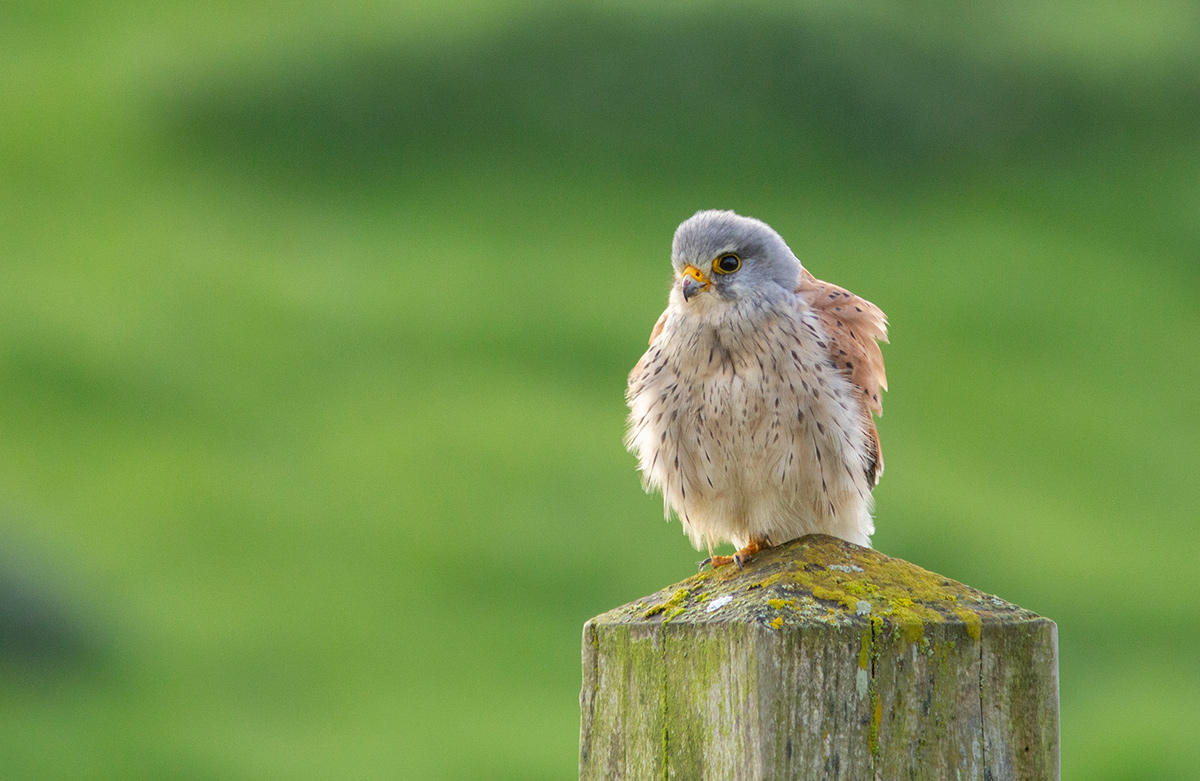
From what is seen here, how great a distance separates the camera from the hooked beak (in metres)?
4.37

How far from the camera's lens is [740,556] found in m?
3.28

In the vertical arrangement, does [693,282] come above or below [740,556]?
above

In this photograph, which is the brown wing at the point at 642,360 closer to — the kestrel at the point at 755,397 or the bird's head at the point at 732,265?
the kestrel at the point at 755,397

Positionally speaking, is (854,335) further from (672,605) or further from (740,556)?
(672,605)

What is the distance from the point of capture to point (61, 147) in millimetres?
21672

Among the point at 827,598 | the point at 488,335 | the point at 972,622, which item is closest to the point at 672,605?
the point at 827,598

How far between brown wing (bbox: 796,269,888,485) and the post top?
1.79 meters

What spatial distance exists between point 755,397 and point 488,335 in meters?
14.4

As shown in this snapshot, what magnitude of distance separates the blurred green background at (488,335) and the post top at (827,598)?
9536mm

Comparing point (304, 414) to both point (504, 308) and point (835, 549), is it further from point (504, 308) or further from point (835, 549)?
point (835, 549)

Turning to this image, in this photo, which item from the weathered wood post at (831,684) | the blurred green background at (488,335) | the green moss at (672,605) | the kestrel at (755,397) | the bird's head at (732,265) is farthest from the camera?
the blurred green background at (488,335)

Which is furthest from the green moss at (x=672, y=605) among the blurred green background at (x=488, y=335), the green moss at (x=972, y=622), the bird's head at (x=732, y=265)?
the blurred green background at (x=488, y=335)

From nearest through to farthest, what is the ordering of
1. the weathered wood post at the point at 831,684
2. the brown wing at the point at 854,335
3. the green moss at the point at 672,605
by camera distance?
the weathered wood post at the point at 831,684, the green moss at the point at 672,605, the brown wing at the point at 854,335

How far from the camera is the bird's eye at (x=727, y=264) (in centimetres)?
444
